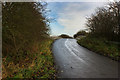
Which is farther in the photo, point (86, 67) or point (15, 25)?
point (86, 67)

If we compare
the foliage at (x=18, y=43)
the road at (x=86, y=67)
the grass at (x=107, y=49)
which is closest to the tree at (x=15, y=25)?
the foliage at (x=18, y=43)

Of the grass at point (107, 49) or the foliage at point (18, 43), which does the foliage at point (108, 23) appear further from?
the foliage at point (18, 43)

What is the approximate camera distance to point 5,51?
16.5 ft

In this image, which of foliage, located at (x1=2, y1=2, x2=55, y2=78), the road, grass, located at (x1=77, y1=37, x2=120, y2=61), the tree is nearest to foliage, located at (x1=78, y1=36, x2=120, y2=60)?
grass, located at (x1=77, y1=37, x2=120, y2=61)

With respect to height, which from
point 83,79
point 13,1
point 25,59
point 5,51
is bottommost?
point 83,79

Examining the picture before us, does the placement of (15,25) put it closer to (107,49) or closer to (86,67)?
(86,67)

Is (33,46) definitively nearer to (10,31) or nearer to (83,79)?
(10,31)

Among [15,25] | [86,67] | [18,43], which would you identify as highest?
[15,25]

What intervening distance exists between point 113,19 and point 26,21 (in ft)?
34.6

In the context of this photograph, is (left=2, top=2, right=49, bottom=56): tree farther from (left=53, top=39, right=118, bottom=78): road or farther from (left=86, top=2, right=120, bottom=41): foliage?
(left=86, top=2, right=120, bottom=41): foliage

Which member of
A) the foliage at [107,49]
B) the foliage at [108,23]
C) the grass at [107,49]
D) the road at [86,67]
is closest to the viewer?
the road at [86,67]

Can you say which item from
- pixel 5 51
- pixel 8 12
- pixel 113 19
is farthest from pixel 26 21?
pixel 113 19

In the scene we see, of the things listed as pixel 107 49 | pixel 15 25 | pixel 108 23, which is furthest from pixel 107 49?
pixel 15 25

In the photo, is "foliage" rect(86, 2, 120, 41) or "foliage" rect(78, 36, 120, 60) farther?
"foliage" rect(86, 2, 120, 41)
